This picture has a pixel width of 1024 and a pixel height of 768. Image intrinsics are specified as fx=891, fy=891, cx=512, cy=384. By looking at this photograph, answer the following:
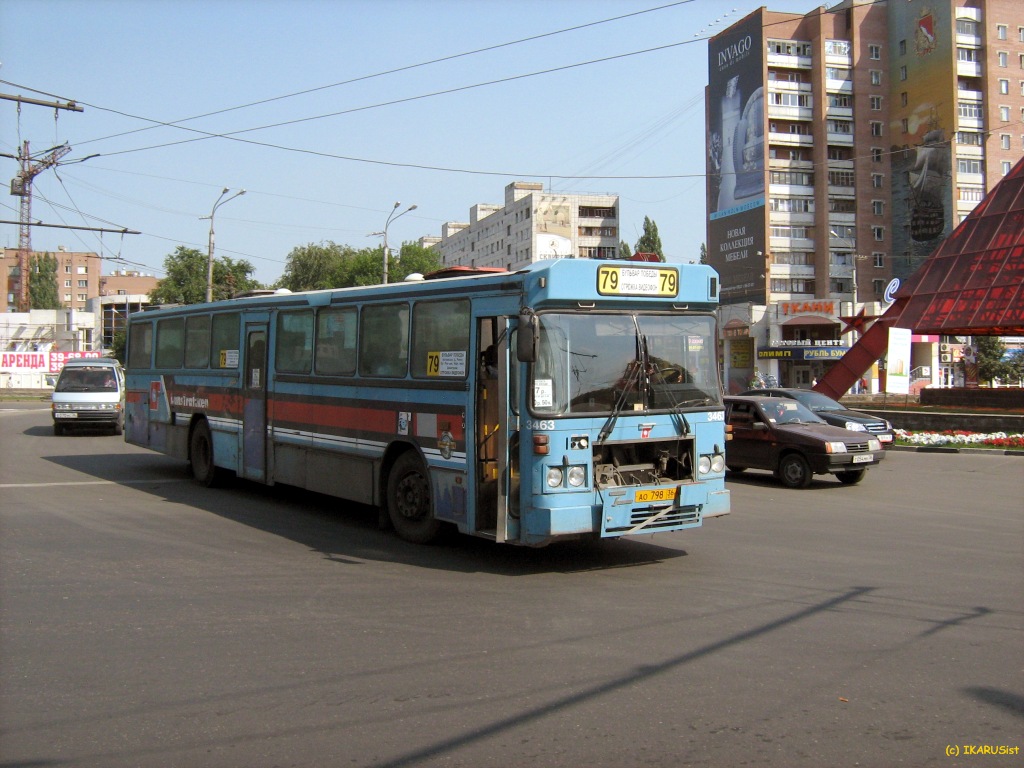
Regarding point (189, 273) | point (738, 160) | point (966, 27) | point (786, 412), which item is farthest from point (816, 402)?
point (189, 273)

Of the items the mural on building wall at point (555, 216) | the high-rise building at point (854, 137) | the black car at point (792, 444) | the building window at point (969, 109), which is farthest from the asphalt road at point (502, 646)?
the mural on building wall at point (555, 216)

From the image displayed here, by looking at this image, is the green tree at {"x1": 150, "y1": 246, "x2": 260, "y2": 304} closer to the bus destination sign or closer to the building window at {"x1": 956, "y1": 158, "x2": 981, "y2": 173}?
the building window at {"x1": 956, "y1": 158, "x2": 981, "y2": 173}

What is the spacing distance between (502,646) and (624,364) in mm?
3387

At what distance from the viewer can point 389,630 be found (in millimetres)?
6535

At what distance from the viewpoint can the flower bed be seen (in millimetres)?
23219

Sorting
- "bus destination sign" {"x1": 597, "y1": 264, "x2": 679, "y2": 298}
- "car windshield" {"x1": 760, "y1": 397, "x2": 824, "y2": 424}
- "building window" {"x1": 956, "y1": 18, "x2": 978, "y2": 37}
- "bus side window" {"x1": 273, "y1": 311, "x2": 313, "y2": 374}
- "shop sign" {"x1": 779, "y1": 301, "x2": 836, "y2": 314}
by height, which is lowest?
"car windshield" {"x1": 760, "y1": 397, "x2": 824, "y2": 424}

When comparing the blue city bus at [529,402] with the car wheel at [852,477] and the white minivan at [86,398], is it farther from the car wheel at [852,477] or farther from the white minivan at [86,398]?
the white minivan at [86,398]

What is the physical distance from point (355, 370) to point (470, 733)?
6.81 m

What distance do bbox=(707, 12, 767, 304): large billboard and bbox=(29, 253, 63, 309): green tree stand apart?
93.2 meters

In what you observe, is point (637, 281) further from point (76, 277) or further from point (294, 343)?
point (76, 277)

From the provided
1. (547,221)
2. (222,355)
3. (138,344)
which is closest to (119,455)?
(138,344)

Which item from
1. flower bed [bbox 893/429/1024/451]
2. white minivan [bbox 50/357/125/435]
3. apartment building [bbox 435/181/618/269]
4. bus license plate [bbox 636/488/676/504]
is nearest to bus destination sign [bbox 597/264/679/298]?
bus license plate [bbox 636/488/676/504]

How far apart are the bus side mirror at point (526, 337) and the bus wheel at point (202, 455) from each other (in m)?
8.40

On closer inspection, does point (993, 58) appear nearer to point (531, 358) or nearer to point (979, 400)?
point (979, 400)
